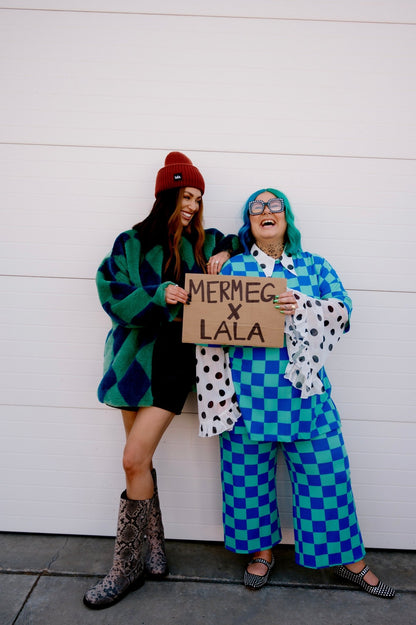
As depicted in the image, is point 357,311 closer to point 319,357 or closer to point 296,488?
point 319,357

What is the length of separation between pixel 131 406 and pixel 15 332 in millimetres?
857

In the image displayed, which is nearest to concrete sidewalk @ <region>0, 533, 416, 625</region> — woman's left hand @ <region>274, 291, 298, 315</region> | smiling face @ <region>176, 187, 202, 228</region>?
woman's left hand @ <region>274, 291, 298, 315</region>

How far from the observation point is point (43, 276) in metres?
2.18

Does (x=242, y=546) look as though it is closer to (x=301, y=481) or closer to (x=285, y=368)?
(x=301, y=481)

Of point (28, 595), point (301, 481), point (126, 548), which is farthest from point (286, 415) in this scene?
point (28, 595)

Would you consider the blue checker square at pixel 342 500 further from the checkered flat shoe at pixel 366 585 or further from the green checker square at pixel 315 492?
the checkered flat shoe at pixel 366 585

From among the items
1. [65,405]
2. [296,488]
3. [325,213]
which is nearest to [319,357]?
[296,488]

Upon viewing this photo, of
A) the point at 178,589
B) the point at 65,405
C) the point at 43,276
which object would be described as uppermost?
the point at 43,276

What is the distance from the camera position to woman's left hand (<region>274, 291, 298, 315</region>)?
166 centimetres

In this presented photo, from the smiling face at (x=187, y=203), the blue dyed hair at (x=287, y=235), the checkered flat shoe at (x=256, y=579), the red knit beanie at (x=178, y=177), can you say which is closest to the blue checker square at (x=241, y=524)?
the checkered flat shoe at (x=256, y=579)

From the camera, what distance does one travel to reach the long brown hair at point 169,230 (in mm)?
1846

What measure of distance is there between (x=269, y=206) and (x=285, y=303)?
17.9 inches

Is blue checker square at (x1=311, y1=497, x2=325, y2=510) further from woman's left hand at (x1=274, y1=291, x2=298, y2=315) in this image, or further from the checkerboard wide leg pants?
woman's left hand at (x1=274, y1=291, x2=298, y2=315)

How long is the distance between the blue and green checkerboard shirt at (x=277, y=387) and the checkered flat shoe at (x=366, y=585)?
0.66 meters
